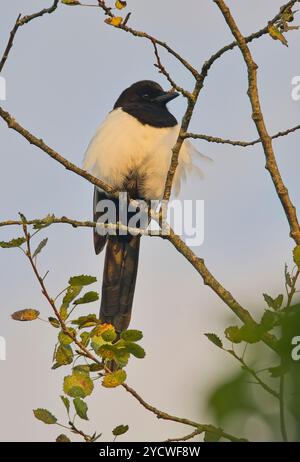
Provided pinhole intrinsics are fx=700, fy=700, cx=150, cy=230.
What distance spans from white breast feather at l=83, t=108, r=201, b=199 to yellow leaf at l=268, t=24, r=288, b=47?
2390mm

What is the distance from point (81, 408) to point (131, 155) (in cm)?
306

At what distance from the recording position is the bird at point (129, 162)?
16.6ft

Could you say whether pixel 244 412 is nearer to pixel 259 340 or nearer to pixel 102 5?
pixel 259 340

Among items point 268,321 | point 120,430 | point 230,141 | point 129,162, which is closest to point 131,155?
point 129,162

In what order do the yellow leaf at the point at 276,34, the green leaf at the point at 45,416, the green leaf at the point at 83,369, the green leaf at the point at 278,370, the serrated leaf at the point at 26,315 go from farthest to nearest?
the yellow leaf at the point at 276,34
the serrated leaf at the point at 26,315
the green leaf at the point at 83,369
the green leaf at the point at 45,416
the green leaf at the point at 278,370

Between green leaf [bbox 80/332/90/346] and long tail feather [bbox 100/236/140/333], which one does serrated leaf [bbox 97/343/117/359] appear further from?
long tail feather [bbox 100/236/140/333]

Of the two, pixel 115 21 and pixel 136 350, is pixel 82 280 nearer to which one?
pixel 136 350

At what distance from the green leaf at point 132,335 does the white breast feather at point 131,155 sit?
287 cm

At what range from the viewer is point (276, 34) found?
8.70ft

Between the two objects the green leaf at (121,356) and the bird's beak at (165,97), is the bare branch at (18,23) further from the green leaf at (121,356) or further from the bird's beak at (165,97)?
the bird's beak at (165,97)

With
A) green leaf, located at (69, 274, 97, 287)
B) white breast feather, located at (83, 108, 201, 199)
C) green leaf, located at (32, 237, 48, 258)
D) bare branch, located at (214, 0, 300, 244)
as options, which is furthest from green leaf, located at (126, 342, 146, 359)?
white breast feather, located at (83, 108, 201, 199)

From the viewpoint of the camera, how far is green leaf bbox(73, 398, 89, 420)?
216 cm

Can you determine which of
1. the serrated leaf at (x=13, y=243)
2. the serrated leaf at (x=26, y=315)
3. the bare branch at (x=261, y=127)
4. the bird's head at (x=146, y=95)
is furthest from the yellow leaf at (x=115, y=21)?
the bird's head at (x=146, y=95)
